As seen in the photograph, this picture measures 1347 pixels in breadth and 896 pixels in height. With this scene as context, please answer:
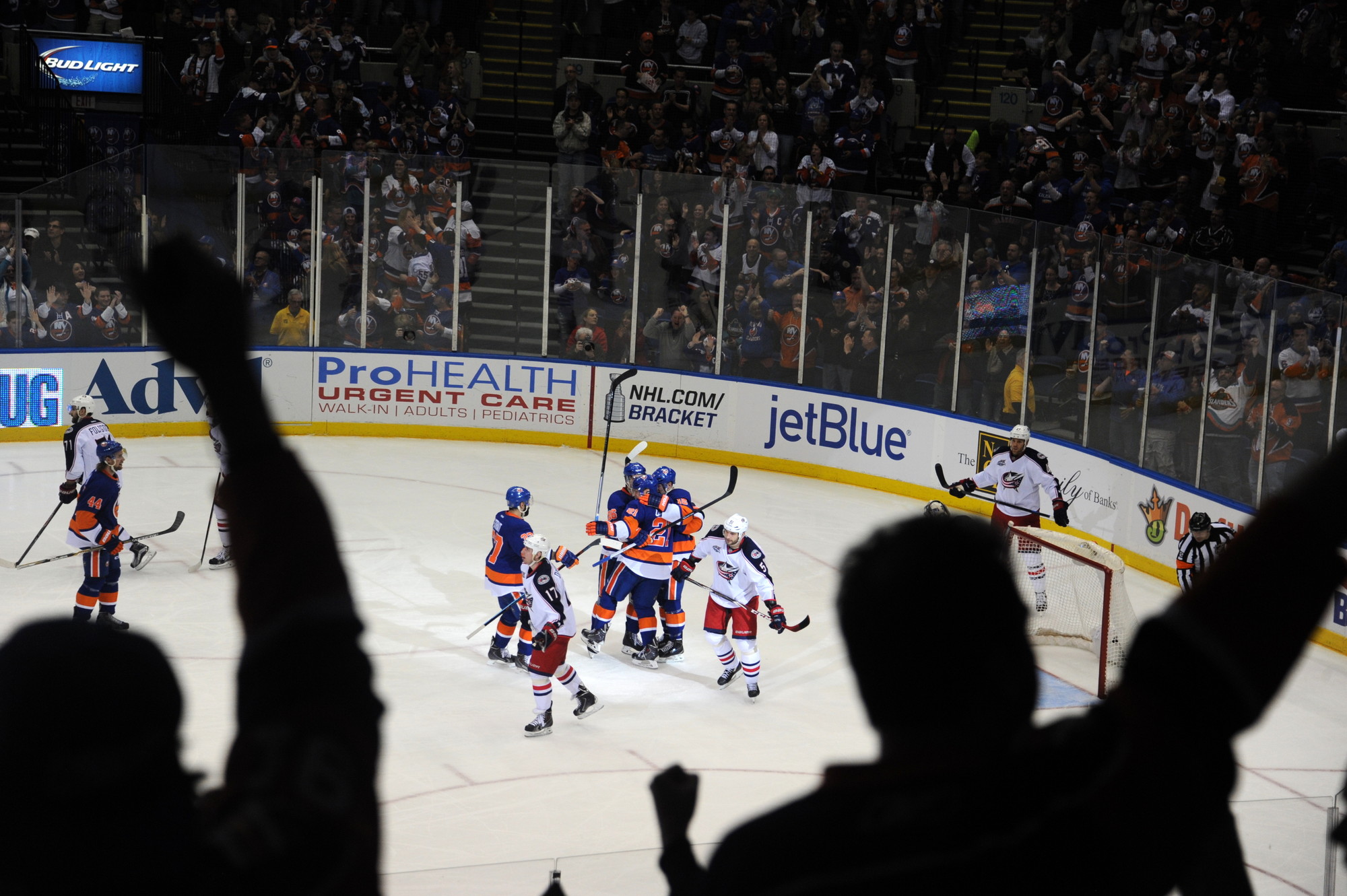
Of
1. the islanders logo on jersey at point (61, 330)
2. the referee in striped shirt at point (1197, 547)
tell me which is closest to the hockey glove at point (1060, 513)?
the referee in striped shirt at point (1197, 547)

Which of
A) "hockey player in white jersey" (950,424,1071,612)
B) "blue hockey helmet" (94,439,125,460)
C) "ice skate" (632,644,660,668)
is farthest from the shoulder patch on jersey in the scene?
"blue hockey helmet" (94,439,125,460)

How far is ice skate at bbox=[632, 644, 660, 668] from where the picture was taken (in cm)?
1073

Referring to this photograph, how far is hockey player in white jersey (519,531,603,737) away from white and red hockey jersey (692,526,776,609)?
4.16 feet

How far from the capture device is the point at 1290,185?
50.1ft

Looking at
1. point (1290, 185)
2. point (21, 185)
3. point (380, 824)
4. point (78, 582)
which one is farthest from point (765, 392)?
point (380, 824)

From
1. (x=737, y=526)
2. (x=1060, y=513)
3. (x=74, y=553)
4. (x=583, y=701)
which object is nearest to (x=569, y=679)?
(x=583, y=701)

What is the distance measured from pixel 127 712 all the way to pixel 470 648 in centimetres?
989

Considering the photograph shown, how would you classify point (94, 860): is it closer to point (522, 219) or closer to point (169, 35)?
point (522, 219)

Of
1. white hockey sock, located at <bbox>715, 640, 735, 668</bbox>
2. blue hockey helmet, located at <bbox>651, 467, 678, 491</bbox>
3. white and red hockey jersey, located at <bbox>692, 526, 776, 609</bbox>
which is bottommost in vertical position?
white hockey sock, located at <bbox>715, 640, 735, 668</bbox>

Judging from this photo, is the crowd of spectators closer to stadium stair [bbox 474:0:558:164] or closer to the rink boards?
the rink boards

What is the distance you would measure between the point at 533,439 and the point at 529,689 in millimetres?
7299

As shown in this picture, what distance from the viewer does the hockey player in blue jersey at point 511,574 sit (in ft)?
33.3

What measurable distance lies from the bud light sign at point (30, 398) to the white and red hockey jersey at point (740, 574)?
8802 millimetres

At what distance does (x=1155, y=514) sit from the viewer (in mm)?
13164
